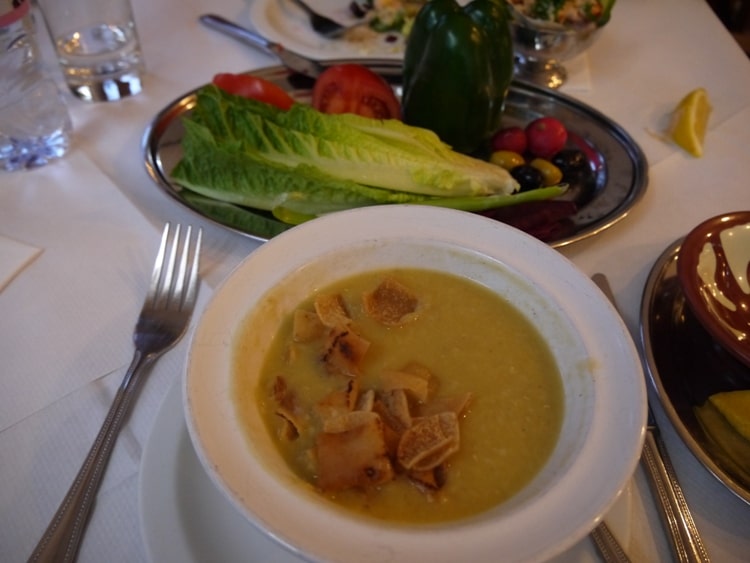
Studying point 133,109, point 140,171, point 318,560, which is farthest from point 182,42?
point 318,560

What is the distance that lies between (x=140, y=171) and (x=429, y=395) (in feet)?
3.66

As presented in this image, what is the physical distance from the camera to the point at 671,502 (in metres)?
0.92

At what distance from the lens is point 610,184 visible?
62.4 inches

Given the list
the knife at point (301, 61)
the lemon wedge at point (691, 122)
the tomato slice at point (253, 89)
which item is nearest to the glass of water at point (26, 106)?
the tomato slice at point (253, 89)

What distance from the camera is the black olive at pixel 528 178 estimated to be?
5.09ft

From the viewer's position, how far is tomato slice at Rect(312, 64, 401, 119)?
5.63ft

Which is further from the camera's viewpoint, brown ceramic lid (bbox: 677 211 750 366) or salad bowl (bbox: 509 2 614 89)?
salad bowl (bbox: 509 2 614 89)

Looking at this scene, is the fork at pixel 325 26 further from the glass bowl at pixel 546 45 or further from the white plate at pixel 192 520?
the white plate at pixel 192 520

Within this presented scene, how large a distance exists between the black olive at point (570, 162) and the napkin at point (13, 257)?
133 centimetres

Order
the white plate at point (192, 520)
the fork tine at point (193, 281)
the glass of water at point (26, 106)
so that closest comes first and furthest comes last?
the white plate at point (192, 520), the fork tine at point (193, 281), the glass of water at point (26, 106)

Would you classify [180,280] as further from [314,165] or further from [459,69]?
[459,69]

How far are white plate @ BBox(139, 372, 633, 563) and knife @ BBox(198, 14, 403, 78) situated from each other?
4.61 ft

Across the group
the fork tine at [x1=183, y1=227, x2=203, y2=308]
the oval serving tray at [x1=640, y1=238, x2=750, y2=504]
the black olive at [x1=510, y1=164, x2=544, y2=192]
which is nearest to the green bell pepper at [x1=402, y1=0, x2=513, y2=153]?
the black olive at [x1=510, y1=164, x2=544, y2=192]

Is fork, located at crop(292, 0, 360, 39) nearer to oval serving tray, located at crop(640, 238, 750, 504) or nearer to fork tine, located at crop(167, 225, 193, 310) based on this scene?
fork tine, located at crop(167, 225, 193, 310)
